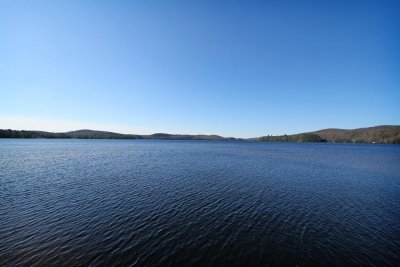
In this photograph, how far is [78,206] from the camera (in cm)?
2108

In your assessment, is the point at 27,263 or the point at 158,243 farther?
the point at 158,243

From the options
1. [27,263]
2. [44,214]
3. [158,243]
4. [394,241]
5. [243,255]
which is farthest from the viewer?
[44,214]

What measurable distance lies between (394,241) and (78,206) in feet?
90.9

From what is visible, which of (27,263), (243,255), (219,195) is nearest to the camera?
(27,263)

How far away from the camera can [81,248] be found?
13.1m

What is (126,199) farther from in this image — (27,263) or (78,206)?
(27,263)

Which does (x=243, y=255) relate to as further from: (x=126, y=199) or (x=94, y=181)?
(x=94, y=181)

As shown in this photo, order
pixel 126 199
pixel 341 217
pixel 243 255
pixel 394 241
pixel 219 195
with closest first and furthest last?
pixel 243 255, pixel 394 241, pixel 341 217, pixel 126 199, pixel 219 195

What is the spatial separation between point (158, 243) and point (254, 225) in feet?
26.9

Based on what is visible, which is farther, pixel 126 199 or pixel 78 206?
pixel 126 199

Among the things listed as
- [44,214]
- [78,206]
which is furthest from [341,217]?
[44,214]

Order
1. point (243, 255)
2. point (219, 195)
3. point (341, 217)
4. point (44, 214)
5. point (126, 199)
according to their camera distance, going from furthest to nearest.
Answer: point (219, 195), point (126, 199), point (341, 217), point (44, 214), point (243, 255)

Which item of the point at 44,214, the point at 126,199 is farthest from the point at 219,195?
the point at 44,214

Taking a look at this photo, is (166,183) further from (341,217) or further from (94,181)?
(341,217)
